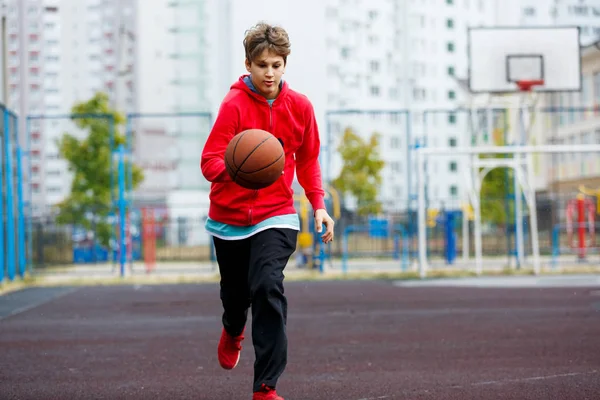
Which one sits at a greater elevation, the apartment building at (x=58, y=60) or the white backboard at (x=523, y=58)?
the apartment building at (x=58, y=60)

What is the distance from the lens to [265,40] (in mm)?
4270

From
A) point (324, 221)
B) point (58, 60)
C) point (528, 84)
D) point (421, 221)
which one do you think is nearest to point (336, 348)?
point (324, 221)

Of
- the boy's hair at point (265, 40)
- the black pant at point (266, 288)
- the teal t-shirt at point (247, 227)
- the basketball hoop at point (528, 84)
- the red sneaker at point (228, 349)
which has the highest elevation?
the basketball hoop at point (528, 84)

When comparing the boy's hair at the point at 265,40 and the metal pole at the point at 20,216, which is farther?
the metal pole at the point at 20,216

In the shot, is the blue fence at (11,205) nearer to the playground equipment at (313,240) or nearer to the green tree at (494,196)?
the playground equipment at (313,240)

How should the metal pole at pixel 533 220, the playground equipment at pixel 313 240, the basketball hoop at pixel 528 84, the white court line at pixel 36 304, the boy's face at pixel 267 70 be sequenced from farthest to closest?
the playground equipment at pixel 313 240, the basketball hoop at pixel 528 84, the metal pole at pixel 533 220, the white court line at pixel 36 304, the boy's face at pixel 267 70

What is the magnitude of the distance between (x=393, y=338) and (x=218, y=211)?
3323mm

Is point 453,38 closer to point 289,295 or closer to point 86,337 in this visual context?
point 289,295

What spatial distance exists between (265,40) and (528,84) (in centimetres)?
1309

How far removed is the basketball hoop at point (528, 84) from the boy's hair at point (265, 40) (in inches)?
510

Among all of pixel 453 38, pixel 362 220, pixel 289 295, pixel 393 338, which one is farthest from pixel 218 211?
pixel 453 38

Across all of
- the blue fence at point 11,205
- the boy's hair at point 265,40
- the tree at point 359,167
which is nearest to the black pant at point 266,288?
the boy's hair at point 265,40

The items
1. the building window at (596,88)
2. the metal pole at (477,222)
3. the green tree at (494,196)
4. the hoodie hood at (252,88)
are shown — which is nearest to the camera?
the hoodie hood at (252,88)

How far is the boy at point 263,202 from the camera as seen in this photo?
167 inches
